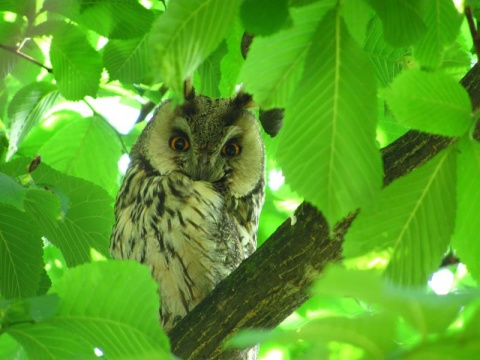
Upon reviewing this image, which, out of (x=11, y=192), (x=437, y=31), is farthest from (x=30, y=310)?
(x=437, y=31)

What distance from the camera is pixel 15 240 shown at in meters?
1.95

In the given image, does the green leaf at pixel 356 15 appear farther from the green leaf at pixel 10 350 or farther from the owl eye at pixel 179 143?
the owl eye at pixel 179 143

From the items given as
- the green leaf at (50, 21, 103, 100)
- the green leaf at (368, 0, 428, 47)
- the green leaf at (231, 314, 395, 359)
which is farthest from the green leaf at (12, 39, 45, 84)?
the green leaf at (231, 314, 395, 359)

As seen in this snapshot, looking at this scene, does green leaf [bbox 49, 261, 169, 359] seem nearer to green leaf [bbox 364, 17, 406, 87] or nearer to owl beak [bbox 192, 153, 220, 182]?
green leaf [bbox 364, 17, 406, 87]

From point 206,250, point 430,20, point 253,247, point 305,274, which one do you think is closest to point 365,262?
point 430,20

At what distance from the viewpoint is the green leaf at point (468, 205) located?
1269mm

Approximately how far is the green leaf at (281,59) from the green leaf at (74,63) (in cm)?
80

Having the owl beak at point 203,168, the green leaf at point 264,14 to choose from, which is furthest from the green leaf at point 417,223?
the owl beak at point 203,168

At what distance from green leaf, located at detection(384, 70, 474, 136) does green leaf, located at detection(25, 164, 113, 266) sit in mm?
1276

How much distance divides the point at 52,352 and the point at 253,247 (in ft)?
6.45

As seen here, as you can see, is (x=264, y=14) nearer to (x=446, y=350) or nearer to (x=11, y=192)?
(x=446, y=350)

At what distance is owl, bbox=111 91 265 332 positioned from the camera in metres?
2.97

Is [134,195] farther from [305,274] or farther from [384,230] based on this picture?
[384,230]

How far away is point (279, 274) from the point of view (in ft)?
6.47
